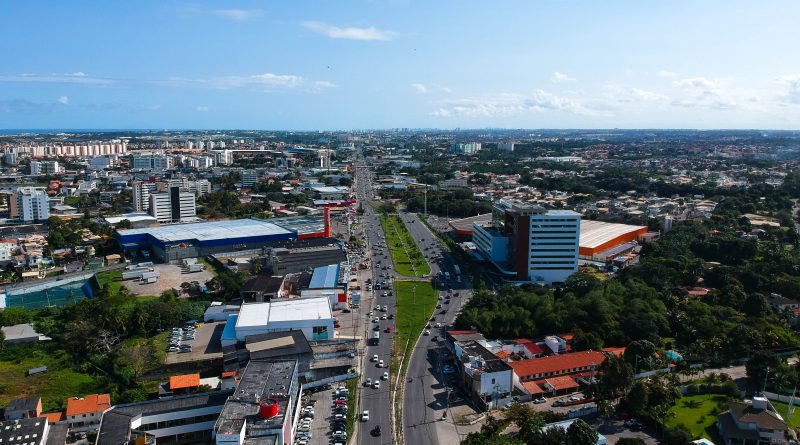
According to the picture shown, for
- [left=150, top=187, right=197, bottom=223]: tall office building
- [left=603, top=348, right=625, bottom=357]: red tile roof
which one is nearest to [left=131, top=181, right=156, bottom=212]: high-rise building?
[left=150, top=187, right=197, bottom=223]: tall office building

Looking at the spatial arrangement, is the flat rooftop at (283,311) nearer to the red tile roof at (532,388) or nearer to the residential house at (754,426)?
the red tile roof at (532,388)

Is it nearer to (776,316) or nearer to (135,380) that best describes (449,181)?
(776,316)

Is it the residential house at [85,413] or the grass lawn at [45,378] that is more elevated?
the residential house at [85,413]

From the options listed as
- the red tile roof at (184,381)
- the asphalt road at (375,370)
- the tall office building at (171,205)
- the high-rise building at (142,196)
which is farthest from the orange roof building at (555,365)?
the high-rise building at (142,196)

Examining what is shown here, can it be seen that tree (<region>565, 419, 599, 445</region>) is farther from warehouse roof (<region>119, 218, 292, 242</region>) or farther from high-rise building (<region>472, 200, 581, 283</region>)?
warehouse roof (<region>119, 218, 292, 242</region>)

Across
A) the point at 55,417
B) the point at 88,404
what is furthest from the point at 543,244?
the point at 55,417

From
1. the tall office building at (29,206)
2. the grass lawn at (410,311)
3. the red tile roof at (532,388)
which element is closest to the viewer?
the red tile roof at (532,388)

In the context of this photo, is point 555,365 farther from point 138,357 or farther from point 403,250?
point 403,250

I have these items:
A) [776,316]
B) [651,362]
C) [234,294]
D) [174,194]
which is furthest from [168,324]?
[174,194]
